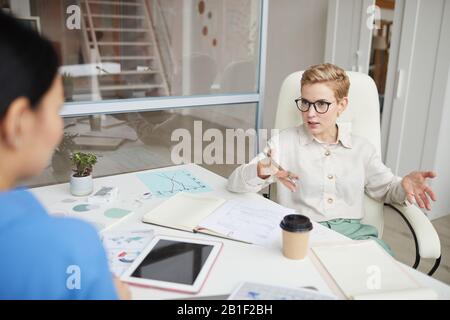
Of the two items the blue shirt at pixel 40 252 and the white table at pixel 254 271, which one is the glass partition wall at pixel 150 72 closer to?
the white table at pixel 254 271

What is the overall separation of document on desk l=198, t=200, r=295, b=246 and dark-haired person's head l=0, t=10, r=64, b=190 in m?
0.68

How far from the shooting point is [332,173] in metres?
1.64

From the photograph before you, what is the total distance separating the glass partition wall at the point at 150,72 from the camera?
2.36 metres

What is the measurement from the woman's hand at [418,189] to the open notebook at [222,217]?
47 centimetres

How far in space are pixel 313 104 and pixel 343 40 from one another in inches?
81.8

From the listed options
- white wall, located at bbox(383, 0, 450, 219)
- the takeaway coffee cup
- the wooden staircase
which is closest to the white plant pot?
the takeaway coffee cup

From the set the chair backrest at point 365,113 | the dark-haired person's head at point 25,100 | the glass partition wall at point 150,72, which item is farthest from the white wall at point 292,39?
the dark-haired person's head at point 25,100

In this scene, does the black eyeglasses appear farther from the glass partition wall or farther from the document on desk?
the glass partition wall

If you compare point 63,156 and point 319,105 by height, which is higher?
point 319,105

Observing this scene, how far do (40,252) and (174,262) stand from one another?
19.3 inches

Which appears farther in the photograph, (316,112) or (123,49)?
(123,49)

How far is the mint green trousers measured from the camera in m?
1.57

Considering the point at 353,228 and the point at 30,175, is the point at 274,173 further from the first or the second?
the point at 30,175

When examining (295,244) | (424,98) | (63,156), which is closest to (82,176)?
(295,244)
